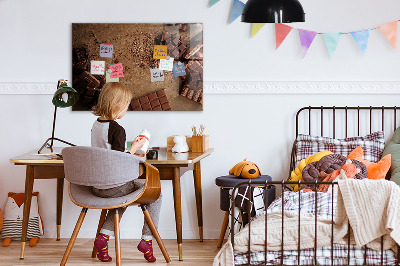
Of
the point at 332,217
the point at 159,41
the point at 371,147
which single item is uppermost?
the point at 159,41

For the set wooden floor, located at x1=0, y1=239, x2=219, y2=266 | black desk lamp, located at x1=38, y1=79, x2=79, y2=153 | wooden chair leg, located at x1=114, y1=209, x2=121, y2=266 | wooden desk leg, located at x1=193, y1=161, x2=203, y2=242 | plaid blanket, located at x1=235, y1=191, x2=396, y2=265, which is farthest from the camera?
wooden desk leg, located at x1=193, y1=161, x2=203, y2=242

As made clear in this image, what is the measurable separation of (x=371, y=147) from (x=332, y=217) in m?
1.37

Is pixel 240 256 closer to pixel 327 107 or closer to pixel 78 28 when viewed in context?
pixel 327 107

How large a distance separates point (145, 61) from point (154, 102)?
0.31 meters

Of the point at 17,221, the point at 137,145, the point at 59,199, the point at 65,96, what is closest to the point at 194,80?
the point at 65,96

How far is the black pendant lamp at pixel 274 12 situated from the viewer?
3096 millimetres

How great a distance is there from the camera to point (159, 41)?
14.4 ft

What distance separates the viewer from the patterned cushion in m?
4.16

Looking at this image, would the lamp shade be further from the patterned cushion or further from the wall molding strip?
the patterned cushion

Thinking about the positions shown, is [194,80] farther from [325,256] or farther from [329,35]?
[325,256]

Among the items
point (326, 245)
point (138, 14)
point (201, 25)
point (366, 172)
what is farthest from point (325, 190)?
point (138, 14)

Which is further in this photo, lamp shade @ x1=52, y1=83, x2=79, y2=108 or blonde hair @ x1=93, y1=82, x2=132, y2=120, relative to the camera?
lamp shade @ x1=52, y1=83, x2=79, y2=108

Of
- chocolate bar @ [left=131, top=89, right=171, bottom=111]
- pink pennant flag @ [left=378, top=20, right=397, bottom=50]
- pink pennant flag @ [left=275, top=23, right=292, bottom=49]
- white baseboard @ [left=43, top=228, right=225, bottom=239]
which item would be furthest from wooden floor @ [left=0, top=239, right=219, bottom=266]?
pink pennant flag @ [left=378, top=20, right=397, bottom=50]

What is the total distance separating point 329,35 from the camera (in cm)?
432
